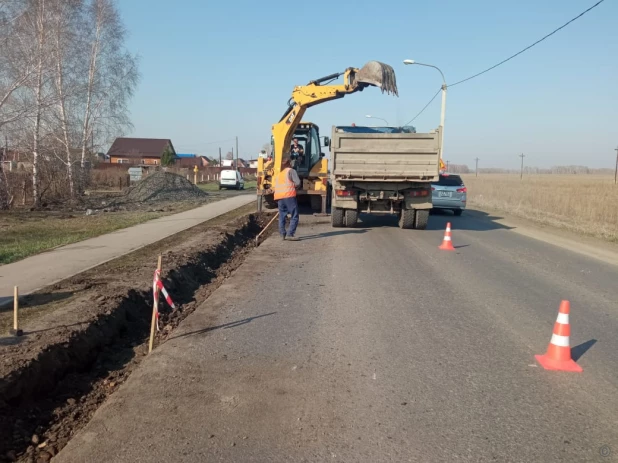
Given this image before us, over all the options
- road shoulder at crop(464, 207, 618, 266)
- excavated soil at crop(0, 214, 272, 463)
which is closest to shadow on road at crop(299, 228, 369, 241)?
excavated soil at crop(0, 214, 272, 463)

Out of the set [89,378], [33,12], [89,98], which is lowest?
[89,378]

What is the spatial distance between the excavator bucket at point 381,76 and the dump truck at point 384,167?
4.86ft

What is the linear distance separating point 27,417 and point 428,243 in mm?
10491

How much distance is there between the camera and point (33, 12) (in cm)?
2086

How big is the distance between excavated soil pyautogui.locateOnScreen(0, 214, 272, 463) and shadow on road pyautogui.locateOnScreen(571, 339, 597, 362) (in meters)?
4.21

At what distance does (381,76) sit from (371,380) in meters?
10.3

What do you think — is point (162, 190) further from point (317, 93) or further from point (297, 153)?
point (317, 93)

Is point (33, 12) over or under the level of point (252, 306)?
over

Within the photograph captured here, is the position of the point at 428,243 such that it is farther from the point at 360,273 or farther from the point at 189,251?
the point at 189,251

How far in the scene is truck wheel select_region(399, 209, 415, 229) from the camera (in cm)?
1564

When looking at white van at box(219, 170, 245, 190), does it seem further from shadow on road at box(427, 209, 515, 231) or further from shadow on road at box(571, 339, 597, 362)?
shadow on road at box(571, 339, 597, 362)

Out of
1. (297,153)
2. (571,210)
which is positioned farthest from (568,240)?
(571,210)

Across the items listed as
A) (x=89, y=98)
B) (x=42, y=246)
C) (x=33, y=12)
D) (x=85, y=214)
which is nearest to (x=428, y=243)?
(x=42, y=246)

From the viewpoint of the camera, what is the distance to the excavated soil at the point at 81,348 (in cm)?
396
